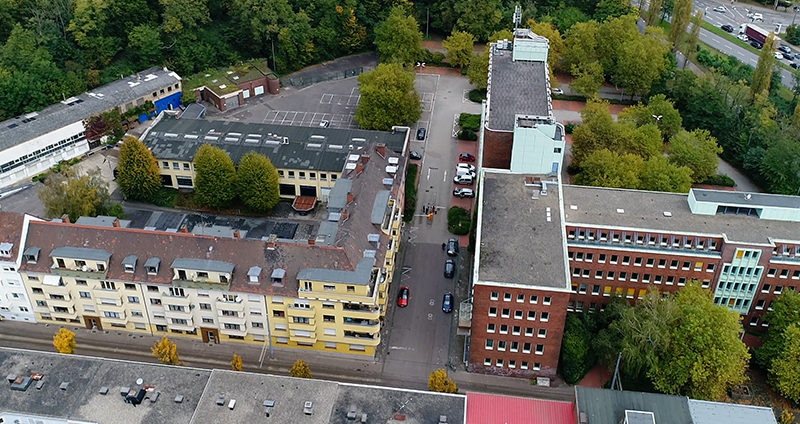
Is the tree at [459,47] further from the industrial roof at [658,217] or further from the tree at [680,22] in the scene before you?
the industrial roof at [658,217]

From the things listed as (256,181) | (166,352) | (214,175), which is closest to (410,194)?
(256,181)

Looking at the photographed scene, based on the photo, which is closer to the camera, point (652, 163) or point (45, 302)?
point (45, 302)

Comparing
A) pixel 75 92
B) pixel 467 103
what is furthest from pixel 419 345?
pixel 75 92

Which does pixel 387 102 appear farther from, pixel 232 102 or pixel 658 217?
pixel 658 217

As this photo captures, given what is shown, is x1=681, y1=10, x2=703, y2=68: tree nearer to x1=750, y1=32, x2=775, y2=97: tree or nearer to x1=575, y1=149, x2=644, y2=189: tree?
x1=750, y1=32, x2=775, y2=97: tree

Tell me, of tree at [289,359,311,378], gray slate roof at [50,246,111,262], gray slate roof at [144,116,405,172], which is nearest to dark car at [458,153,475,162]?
gray slate roof at [144,116,405,172]

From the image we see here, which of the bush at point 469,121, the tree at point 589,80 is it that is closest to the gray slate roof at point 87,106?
the bush at point 469,121

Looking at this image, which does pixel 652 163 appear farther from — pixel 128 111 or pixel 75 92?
pixel 75 92
